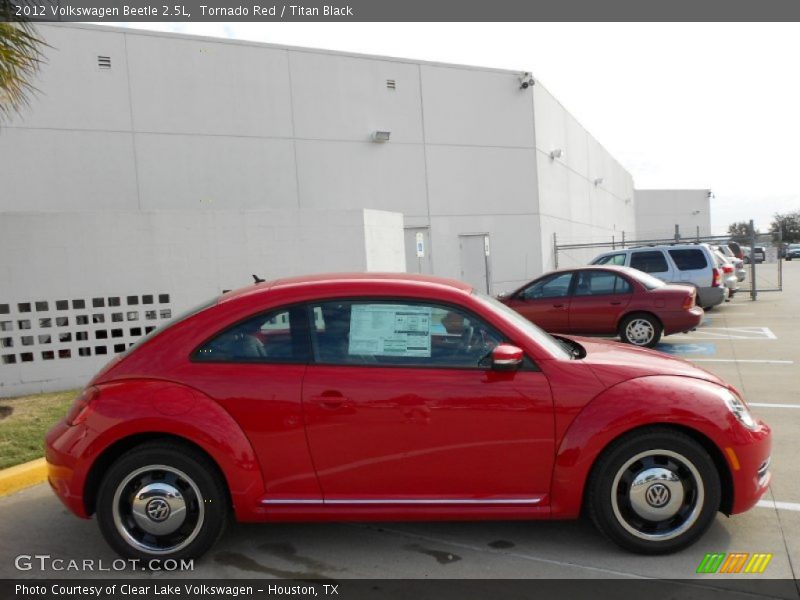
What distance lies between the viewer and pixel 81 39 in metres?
13.4

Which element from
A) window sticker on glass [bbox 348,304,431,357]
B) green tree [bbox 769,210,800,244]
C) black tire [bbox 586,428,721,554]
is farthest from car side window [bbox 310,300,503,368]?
green tree [bbox 769,210,800,244]

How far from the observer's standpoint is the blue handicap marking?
9885 millimetres

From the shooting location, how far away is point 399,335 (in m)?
3.59

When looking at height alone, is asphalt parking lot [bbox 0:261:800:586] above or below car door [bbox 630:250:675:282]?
below

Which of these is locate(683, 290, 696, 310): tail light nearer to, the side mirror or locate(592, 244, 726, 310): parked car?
locate(592, 244, 726, 310): parked car

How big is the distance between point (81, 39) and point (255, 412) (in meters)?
13.2

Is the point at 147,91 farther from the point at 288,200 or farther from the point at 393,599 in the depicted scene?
the point at 393,599

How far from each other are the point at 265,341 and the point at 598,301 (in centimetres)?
779

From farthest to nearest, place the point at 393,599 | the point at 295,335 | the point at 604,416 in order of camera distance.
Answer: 1. the point at 295,335
2. the point at 604,416
3. the point at 393,599

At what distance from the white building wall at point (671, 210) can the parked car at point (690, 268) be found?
42855 millimetres

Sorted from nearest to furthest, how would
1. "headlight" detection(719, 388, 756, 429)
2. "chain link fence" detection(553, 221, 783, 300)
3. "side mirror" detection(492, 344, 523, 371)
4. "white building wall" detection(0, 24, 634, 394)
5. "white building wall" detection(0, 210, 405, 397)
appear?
1. "side mirror" detection(492, 344, 523, 371)
2. "headlight" detection(719, 388, 756, 429)
3. "white building wall" detection(0, 210, 405, 397)
4. "white building wall" detection(0, 24, 634, 394)
5. "chain link fence" detection(553, 221, 783, 300)

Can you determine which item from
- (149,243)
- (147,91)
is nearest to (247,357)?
(149,243)

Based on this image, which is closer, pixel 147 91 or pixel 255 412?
pixel 255 412

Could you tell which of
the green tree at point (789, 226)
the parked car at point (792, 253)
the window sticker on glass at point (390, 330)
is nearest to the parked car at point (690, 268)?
the window sticker on glass at point (390, 330)
